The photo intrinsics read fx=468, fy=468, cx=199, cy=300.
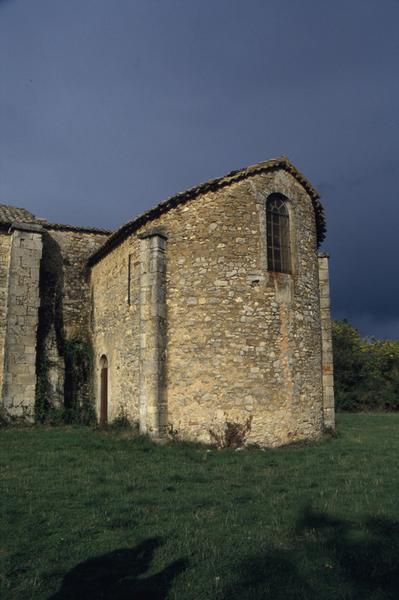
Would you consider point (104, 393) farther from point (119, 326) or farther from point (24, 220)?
point (24, 220)

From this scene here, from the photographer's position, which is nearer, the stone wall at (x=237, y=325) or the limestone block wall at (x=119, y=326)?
the stone wall at (x=237, y=325)

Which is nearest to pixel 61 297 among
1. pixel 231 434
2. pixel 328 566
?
pixel 231 434

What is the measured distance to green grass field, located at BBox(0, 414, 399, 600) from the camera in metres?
4.27

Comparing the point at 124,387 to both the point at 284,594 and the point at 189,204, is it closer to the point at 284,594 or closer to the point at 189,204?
the point at 189,204

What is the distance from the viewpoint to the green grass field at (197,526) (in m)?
4.27

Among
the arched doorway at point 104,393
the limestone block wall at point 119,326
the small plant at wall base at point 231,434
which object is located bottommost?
the small plant at wall base at point 231,434

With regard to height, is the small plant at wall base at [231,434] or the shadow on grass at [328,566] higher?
the small plant at wall base at [231,434]

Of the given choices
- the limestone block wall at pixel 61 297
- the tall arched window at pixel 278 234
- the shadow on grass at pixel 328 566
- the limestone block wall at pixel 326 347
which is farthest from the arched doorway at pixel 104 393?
the shadow on grass at pixel 328 566

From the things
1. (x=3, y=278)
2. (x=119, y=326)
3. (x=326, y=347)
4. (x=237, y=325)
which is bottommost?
(x=326, y=347)

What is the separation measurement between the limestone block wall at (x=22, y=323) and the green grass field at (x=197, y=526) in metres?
5.25

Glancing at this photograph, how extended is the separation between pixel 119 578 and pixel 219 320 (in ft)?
25.3

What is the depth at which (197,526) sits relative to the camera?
5.77 metres

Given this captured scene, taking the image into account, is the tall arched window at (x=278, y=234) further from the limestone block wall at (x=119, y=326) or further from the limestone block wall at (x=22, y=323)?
the limestone block wall at (x=22, y=323)

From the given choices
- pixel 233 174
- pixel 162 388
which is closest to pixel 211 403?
pixel 162 388
